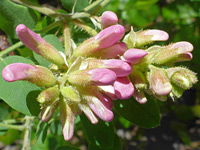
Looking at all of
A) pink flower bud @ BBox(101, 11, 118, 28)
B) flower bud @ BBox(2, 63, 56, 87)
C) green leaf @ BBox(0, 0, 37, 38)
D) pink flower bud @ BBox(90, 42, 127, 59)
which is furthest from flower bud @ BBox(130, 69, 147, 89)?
green leaf @ BBox(0, 0, 37, 38)

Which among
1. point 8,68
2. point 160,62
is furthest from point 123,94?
point 8,68

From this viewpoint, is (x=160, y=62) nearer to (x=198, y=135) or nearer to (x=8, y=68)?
(x=8, y=68)

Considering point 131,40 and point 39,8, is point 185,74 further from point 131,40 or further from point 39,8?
point 39,8

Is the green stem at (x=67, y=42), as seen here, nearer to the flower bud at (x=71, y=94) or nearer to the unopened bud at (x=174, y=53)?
the flower bud at (x=71, y=94)

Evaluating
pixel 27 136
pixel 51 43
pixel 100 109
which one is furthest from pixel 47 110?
pixel 27 136

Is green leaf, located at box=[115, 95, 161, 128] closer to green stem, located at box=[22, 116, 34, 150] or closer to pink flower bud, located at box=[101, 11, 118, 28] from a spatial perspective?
pink flower bud, located at box=[101, 11, 118, 28]

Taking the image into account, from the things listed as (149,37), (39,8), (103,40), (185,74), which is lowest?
(185,74)
